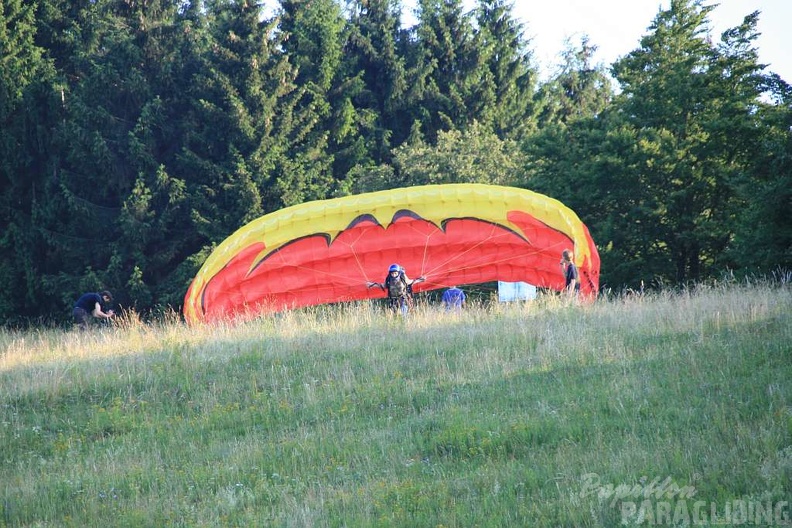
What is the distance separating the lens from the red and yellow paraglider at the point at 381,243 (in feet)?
57.3

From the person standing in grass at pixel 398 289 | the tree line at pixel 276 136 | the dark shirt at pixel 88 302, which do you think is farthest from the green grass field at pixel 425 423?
the tree line at pixel 276 136

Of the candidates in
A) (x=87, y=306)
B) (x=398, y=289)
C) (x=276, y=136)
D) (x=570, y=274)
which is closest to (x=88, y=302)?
(x=87, y=306)

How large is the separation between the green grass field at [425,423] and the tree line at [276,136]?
1347 cm

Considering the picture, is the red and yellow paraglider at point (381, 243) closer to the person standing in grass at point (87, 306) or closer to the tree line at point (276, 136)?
the person standing in grass at point (87, 306)

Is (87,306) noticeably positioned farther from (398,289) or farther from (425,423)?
(425,423)

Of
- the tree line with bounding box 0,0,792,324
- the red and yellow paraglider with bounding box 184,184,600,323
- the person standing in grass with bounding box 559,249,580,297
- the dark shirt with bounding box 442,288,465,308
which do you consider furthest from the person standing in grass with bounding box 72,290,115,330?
the tree line with bounding box 0,0,792,324

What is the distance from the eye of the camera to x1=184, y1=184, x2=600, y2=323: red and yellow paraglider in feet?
57.3

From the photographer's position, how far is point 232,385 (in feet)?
34.1

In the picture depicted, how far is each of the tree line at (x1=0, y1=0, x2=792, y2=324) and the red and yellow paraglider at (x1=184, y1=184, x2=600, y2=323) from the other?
Result: 8527mm

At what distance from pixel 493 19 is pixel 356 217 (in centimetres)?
2840

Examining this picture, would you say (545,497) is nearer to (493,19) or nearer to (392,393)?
(392,393)

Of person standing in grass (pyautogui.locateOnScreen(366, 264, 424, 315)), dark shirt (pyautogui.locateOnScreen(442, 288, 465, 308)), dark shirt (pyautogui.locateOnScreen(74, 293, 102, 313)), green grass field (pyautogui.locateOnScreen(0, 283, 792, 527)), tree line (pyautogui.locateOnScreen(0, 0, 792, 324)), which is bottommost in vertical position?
green grass field (pyautogui.locateOnScreen(0, 283, 792, 527))

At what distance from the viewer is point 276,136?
3444 centimetres

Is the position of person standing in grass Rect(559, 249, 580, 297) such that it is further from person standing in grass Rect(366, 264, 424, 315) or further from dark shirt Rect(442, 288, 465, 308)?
person standing in grass Rect(366, 264, 424, 315)
